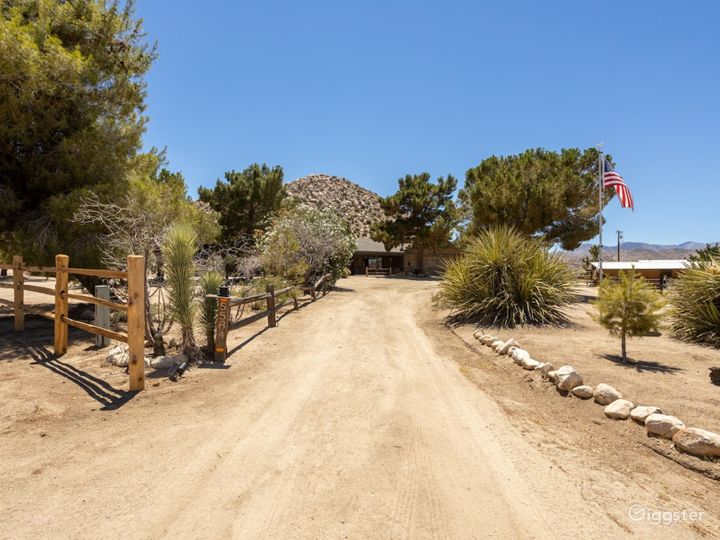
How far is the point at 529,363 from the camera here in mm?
7098

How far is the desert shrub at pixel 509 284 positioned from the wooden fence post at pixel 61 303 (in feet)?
34.0

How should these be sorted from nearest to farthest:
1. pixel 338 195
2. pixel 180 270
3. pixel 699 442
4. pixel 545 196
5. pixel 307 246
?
pixel 699 442 → pixel 180 270 → pixel 307 246 → pixel 545 196 → pixel 338 195

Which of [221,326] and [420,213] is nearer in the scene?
[221,326]

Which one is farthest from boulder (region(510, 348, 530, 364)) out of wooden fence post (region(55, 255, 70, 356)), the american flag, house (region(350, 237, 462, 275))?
house (region(350, 237, 462, 275))

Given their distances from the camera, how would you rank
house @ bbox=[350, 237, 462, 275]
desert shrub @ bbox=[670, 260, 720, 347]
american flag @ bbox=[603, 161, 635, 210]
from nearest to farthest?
desert shrub @ bbox=[670, 260, 720, 347] < american flag @ bbox=[603, 161, 635, 210] < house @ bbox=[350, 237, 462, 275]

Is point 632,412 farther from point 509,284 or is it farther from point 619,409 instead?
point 509,284

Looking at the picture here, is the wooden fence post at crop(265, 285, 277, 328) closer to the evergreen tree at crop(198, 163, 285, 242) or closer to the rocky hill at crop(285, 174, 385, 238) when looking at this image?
the evergreen tree at crop(198, 163, 285, 242)

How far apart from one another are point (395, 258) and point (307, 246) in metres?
29.6

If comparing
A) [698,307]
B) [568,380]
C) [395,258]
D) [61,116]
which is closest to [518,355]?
[568,380]

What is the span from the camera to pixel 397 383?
243 inches

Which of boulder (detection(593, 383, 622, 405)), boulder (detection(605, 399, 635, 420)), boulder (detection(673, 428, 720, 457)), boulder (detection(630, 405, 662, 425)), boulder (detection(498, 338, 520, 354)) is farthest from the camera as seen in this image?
boulder (detection(498, 338, 520, 354))

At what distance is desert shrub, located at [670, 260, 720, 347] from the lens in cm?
855

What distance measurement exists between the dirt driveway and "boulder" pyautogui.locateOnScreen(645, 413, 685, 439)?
801 millimetres

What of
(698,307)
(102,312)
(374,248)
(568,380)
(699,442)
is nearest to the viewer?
(699,442)
